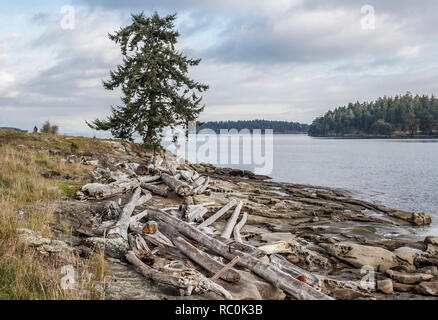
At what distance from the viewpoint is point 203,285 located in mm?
5605

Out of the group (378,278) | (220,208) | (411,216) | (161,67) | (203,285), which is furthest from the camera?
(161,67)

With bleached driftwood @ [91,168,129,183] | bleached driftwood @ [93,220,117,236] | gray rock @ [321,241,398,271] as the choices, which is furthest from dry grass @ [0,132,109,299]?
gray rock @ [321,241,398,271]

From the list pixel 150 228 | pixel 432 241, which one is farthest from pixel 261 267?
pixel 432 241

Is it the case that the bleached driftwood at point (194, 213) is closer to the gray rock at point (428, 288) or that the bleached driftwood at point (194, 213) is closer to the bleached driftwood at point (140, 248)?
the bleached driftwood at point (140, 248)

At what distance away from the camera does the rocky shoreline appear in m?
6.21

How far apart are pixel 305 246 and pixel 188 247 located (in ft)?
14.4

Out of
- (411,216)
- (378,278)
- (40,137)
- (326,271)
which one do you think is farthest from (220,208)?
(40,137)

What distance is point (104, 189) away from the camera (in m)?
12.1

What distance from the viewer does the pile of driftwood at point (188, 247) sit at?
19.4 feet

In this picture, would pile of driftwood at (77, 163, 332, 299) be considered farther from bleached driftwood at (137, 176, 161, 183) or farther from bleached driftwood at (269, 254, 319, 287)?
bleached driftwood at (137, 176, 161, 183)

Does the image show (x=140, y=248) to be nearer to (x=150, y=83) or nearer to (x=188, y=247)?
(x=188, y=247)

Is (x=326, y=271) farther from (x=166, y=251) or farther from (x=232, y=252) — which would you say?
(x=166, y=251)

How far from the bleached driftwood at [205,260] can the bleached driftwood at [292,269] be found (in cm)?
156
